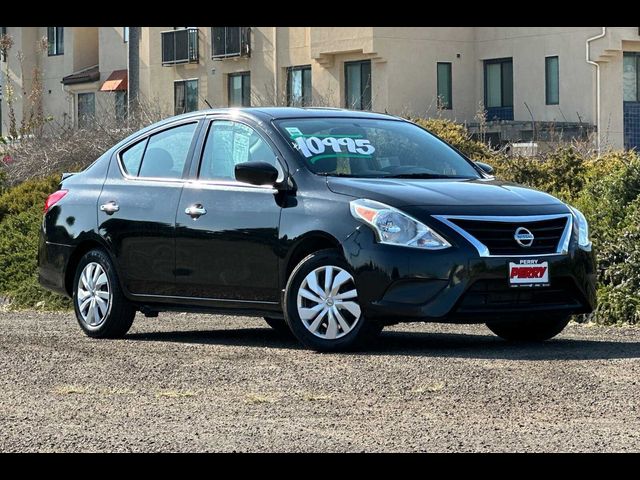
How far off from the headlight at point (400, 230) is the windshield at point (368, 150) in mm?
803

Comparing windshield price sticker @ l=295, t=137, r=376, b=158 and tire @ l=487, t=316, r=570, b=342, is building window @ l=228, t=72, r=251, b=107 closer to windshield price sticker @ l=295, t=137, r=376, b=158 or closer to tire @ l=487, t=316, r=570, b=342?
windshield price sticker @ l=295, t=137, r=376, b=158

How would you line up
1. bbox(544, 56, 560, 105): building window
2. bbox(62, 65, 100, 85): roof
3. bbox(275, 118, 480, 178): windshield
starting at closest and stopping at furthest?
bbox(275, 118, 480, 178): windshield, bbox(544, 56, 560, 105): building window, bbox(62, 65, 100, 85): roof

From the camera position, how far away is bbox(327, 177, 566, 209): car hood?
34.5 ft

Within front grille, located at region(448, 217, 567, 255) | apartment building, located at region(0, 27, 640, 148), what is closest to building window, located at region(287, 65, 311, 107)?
apartment building, located at region(0, 27, 640, 148)

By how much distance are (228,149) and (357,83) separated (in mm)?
32964

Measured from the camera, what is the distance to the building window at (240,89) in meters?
48.8

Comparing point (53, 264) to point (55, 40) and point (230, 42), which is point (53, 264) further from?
point (55, 40)

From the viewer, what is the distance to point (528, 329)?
455 inches

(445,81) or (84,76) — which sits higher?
(84,76)

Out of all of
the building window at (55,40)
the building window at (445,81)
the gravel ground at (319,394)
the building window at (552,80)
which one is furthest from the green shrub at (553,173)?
the building window at (55,40)

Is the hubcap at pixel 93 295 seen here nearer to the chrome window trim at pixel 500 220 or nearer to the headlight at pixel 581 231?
the chrome window trim at pixel 500 220

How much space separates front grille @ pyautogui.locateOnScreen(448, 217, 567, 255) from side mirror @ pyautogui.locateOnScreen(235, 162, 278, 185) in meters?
1.44

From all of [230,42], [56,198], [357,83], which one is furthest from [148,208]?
[230,42]
